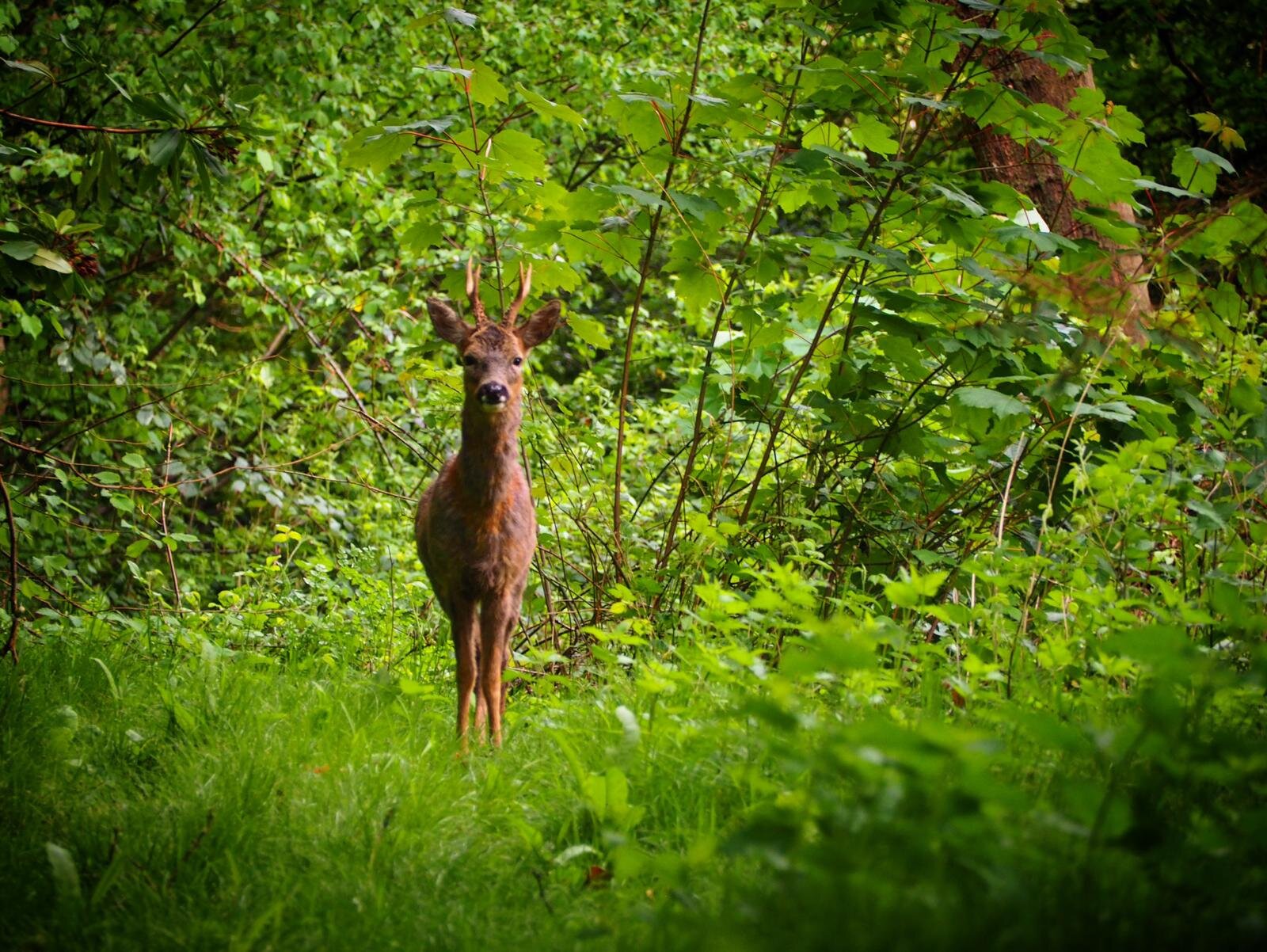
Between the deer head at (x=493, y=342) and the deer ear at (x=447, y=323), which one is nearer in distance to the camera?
the deer head at (x=493, y=342)

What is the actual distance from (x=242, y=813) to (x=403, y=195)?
6.68 metres

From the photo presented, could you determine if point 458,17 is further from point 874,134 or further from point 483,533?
point 483,533

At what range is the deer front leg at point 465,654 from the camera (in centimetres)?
390

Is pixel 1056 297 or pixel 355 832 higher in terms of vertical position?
pixel 1056 297

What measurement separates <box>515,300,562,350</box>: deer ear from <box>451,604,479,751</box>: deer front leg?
114 cm

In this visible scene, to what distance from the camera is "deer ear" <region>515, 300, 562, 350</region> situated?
450cm

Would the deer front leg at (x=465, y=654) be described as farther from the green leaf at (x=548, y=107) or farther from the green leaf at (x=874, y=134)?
the green leaf at (x=874, y=134)

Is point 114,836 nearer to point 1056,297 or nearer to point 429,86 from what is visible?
point 1056,297

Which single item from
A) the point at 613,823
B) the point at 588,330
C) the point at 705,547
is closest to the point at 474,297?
the point at 588,330

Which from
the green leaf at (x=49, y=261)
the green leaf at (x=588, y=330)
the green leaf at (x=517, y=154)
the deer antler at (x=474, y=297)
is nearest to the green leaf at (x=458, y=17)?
the green leaf at (x=517, y=154)

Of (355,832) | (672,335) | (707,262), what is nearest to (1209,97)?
(672,335)

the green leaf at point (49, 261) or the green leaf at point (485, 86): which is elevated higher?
the green leaf at point (485, 86)

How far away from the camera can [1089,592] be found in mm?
3396

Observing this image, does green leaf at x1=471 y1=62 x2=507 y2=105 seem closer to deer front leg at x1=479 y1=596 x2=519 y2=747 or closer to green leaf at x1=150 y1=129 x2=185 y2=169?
green leaf at x1=150 y1=129 x2=185 y2=169
